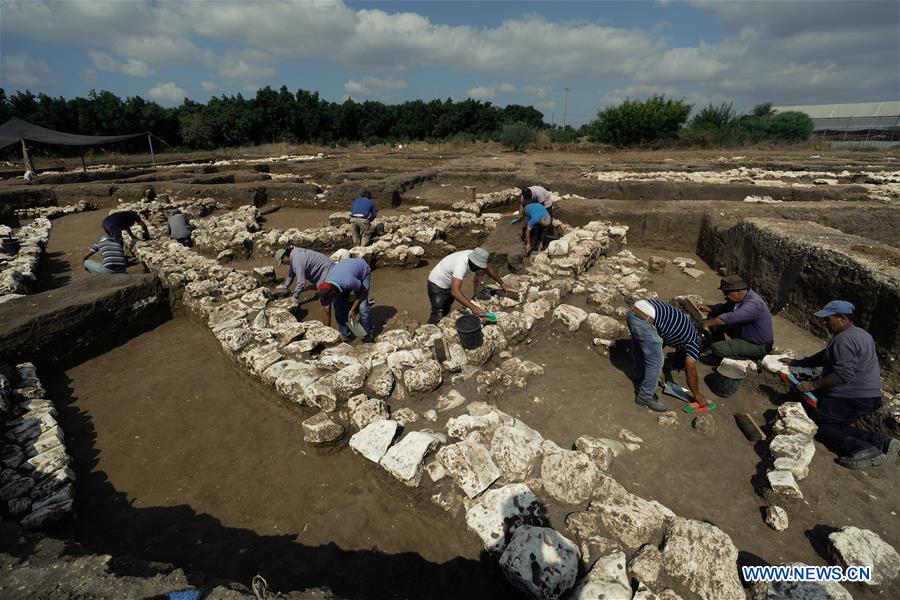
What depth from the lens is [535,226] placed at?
310 inches

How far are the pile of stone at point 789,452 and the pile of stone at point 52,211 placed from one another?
60.0ft

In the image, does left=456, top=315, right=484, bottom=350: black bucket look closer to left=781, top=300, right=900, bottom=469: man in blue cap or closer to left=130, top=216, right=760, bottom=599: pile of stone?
left=130, top=216, right=760, bottom=599: pile of stone

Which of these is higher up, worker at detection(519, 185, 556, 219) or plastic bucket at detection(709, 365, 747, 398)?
worker at detection(519, 185, 556, 219)

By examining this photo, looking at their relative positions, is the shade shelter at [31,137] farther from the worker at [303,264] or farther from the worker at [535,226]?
the worker at [535,226]

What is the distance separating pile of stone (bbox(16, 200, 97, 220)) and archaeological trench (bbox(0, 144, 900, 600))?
→ 7339 mm

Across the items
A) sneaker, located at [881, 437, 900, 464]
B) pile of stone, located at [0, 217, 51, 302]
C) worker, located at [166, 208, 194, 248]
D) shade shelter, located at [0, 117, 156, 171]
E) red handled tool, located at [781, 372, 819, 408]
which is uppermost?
shade shelter, located at [0, 117, 156, 171]

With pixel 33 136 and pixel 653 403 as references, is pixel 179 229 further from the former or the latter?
pixel 33 136

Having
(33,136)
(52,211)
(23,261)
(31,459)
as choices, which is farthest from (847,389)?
(33,136)

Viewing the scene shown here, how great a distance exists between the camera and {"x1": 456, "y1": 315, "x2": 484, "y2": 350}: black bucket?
14.5 feet

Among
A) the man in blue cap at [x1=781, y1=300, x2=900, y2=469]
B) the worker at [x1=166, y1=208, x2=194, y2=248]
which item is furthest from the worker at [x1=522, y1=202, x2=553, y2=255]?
the worker at [x1=166, y1=208, x2=194, y2=248]

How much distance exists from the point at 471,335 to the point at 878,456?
3577mm

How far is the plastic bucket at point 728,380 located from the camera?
13.8 ft

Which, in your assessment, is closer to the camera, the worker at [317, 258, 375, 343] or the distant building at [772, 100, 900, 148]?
the worker at [317, 258, 375, 343]

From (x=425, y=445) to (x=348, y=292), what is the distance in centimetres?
272
